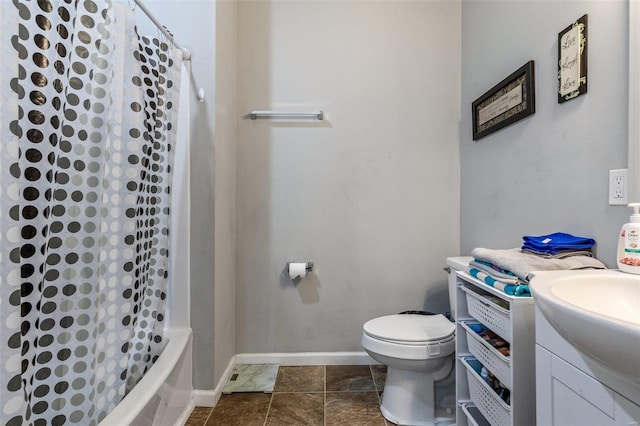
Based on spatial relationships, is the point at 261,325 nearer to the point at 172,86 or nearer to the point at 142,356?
the point at 142,356

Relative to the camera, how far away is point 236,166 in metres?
1.84

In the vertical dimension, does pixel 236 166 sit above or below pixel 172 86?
below

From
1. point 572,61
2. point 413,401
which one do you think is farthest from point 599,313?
point 413,401

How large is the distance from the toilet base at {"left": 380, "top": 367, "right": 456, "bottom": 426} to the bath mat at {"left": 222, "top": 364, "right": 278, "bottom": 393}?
0.69m

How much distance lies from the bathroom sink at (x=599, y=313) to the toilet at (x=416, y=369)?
2.30 ft

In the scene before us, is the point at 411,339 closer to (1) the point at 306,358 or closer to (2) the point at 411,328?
(2) the point at 411,328

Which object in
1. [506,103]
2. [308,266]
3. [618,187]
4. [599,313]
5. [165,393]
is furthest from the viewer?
[308,266]

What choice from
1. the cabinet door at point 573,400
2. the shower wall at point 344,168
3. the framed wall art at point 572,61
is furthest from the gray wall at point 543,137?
the cabinet door at point 573,400

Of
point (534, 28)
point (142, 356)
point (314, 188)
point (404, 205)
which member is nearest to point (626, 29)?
point (534, 28)

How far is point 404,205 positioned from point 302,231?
71 cm

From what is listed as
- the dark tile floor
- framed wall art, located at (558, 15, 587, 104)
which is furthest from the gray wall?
the dark tile floor

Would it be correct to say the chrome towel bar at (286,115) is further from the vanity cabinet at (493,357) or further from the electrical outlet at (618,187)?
the electrical outlet at (618,187)

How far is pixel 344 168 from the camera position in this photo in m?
1.85

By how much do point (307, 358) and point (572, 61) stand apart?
2001mm
